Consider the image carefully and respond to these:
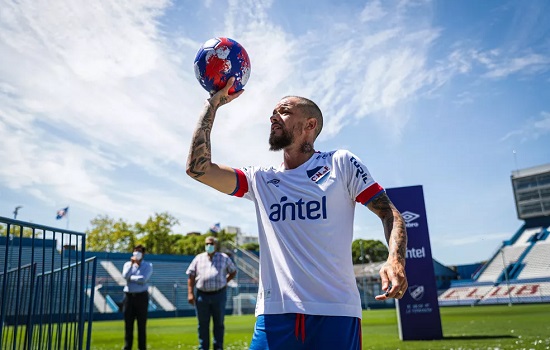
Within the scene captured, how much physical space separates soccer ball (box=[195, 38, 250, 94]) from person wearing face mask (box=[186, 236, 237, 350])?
223 inches

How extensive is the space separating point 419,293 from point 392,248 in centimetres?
940

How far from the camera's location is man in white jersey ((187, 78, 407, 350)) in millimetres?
2658

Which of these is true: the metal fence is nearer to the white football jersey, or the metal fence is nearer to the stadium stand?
the white football jersey

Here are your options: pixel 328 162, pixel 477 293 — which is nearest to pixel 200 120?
pixel 328 162

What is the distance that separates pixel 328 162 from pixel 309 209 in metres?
0.41

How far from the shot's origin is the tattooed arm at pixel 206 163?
3275 mm

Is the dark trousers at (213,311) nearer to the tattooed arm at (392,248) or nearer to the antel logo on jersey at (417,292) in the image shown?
the antel logo on jersey at (417,292)

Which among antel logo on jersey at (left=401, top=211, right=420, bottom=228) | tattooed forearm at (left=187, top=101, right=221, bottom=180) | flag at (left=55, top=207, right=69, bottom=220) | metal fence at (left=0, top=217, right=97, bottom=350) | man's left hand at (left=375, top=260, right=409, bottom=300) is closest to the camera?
man's left hand at (left=375, top=260, right=409, bottom=300)

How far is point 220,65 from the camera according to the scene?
3.67m

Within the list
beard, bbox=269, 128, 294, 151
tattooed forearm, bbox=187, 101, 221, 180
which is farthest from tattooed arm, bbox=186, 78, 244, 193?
beard, bbox=269, 128, 294, 151

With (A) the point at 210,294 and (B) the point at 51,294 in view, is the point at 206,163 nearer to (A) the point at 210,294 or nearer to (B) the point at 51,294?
(B) the point at 51,294

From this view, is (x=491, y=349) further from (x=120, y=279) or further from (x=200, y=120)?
(x=120, y=279)

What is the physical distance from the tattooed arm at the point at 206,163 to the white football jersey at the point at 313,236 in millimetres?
343

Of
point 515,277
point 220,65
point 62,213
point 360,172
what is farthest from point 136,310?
point 515,277
